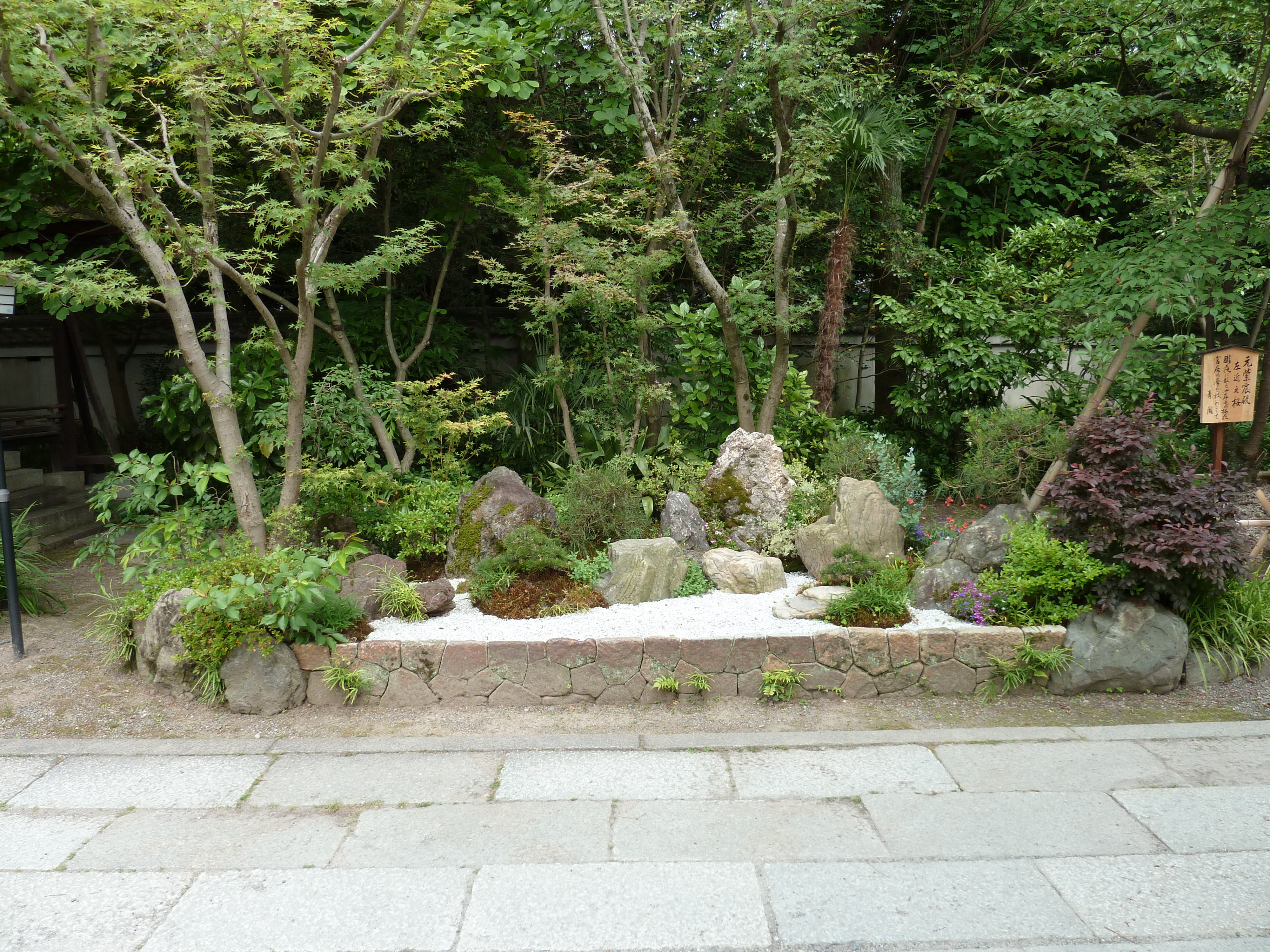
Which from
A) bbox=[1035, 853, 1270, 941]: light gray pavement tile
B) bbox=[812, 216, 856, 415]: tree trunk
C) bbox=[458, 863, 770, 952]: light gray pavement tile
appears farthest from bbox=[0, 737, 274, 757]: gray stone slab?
bbox=[812, 216, 856, 415]: tree trunk

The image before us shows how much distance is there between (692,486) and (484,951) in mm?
4024

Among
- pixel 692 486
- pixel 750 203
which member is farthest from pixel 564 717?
pixel 750 203

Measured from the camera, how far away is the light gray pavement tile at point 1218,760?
3520mm

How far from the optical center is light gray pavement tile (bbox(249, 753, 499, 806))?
3494 millimetres

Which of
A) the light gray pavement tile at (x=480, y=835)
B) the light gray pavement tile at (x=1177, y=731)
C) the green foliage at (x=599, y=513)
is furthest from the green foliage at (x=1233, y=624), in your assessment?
the light gray pavement tile at (x=480, y=835)

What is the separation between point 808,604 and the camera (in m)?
4.79

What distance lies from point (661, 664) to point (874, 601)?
1252mm

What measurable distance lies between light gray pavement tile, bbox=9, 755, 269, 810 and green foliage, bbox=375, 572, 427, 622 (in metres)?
1.14

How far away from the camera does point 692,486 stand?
6.21 metres

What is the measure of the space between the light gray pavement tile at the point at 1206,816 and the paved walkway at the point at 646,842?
0.04ft

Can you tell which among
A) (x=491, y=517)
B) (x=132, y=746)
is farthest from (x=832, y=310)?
(x=132, y=746)

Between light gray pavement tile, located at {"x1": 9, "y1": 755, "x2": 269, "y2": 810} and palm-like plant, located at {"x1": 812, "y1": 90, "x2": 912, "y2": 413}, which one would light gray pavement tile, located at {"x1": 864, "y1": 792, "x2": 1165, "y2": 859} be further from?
palm-like plant, located at {"x1": 812, "y1": 90, "x2": 912, "y2": 413}

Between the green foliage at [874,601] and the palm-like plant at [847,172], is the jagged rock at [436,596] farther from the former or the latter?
the palm-like plant at [847,172]

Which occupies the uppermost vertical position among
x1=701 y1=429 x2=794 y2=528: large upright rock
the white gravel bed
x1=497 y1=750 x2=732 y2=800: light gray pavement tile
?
x1=701 y1=429 x2=794 y2=528: large upright rock
